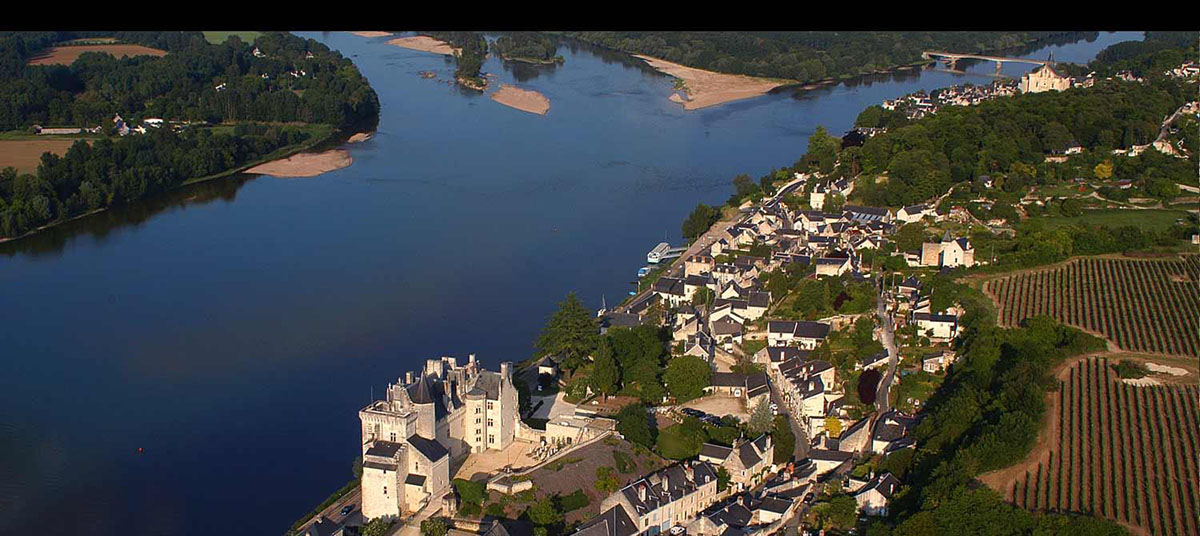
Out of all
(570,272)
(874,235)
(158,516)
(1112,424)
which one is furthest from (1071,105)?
(158,516)

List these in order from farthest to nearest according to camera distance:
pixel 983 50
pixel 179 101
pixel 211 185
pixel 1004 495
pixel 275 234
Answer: pixel 983 50 → pixel 179 101 → pixel 211 185 → pixel 275 234 → pixel 1004 495

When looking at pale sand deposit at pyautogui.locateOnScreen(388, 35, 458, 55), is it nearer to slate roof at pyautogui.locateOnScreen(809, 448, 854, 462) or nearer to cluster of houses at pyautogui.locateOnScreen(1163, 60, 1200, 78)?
cluster of houses at pyautogui.locateOnScreen(1163, 60, 1200, 78)

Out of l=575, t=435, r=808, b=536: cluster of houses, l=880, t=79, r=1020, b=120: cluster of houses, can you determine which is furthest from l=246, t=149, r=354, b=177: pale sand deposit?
l=575, t=435, r=808, b=536: cluster of houses

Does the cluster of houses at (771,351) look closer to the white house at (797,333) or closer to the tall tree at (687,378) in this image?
the white house at (797,333)

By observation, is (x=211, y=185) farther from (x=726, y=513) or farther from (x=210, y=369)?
(x=726, y=513)

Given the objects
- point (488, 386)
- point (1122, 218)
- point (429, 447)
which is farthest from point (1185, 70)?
point (429, 447)

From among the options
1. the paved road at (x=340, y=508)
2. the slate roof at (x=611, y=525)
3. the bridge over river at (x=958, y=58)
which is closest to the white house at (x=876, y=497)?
the slate roof at (x=611, y=525)
